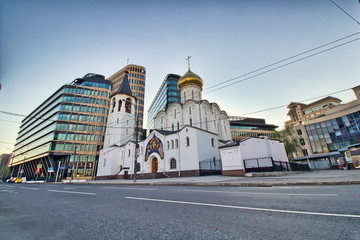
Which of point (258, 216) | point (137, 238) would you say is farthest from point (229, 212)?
point (137, 238)

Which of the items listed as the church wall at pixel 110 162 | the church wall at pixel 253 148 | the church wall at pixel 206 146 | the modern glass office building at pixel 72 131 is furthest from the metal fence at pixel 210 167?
the modern glass office building at pixel 72 131

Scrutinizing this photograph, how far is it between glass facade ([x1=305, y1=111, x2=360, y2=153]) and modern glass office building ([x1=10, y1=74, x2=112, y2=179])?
Result: 200ft

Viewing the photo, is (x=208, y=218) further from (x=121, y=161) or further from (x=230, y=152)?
(x=121, y=161)

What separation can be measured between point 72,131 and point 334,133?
69.7 m

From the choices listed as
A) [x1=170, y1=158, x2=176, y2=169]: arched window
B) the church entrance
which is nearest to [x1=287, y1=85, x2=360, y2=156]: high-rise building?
→ [x1=170, y1=158, x2=176, y2=169]: arched window

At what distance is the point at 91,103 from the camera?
5138 cm

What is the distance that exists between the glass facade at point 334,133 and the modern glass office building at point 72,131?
61.1m

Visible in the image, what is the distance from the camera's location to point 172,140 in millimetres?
26219

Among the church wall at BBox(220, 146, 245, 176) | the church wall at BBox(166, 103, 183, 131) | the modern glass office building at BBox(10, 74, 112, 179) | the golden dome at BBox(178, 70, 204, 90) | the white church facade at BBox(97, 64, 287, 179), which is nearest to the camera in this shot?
the church wall at BBox(220, 146, 245, 176)

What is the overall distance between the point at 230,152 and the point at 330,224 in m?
17.2

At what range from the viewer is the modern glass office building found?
1767 inches

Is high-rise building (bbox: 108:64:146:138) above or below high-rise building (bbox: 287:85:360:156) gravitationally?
above

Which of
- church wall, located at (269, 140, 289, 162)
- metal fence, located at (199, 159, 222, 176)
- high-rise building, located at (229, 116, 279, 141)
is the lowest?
metal fence, located at (199, 159, 222, 176)

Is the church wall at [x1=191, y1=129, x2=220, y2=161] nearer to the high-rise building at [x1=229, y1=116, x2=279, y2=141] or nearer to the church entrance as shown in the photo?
the church entrance
